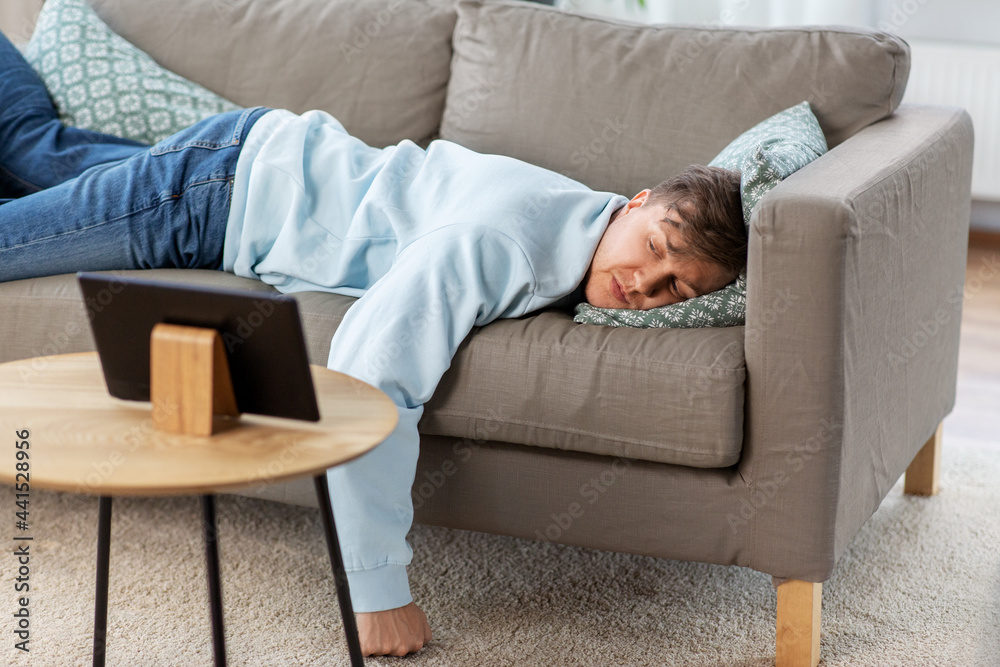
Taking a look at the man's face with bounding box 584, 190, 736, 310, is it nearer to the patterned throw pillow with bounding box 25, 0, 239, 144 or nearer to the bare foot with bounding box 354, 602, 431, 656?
the bare foot with bounding box 354, 602, 431, 656

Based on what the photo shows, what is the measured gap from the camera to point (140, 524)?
1.69 metres

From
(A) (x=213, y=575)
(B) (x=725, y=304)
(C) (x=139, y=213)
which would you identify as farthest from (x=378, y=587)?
(C) (x=139, y=213)

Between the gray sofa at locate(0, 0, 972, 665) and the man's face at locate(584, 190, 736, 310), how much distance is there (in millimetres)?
76

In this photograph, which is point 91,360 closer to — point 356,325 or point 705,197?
point 356,325

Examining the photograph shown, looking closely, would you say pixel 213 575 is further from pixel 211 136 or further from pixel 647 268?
pixel 211 136

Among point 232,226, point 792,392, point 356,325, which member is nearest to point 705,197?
point 792,392

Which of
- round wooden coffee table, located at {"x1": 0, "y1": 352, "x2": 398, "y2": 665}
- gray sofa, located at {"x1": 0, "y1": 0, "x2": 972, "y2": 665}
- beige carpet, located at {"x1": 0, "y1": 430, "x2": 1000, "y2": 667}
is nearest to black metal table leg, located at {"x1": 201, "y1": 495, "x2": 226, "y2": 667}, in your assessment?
round wooden coffee table, located at {"x1": 0, "y1": 352, "x2": 398, "y2": 665}

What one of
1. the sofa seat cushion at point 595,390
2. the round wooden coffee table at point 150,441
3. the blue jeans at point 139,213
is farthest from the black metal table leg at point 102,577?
the blue jeans at point 139,213

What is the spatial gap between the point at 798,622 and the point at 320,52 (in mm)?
1350

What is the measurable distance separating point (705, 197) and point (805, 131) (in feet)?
1.01

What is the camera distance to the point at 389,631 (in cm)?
131

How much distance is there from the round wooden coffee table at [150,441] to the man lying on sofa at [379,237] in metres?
0.25

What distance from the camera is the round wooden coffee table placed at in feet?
2.64

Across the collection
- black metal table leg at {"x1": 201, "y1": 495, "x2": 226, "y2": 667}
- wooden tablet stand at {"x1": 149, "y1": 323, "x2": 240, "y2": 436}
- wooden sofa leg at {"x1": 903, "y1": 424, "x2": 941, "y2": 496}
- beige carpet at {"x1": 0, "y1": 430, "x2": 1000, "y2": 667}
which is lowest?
wooden sofa leg at {"x1": 903, "y1": 424, "x2": 941, "y2": 496}
